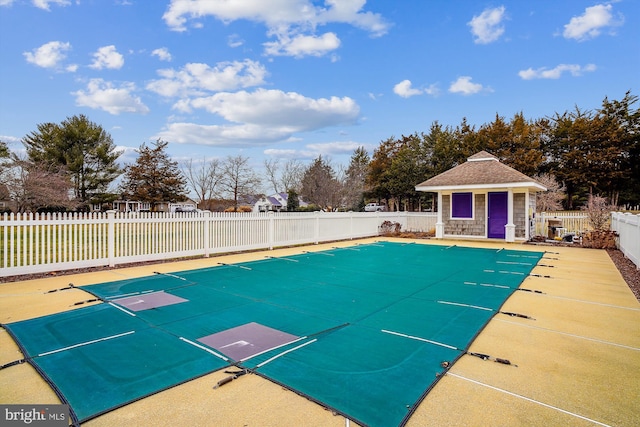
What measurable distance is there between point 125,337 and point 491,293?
17.8 feet

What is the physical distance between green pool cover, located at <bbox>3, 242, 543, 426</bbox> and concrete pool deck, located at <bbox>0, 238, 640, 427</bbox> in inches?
5.2

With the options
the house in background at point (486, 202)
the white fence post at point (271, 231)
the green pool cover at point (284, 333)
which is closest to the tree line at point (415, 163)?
the house in background at point (486, 202)

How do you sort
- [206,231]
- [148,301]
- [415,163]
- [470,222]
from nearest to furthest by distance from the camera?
[148,301]
[206,231]
[470,222]
[415,163]

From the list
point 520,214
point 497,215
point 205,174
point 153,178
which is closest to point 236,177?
point 205,174

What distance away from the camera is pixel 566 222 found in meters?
16.1

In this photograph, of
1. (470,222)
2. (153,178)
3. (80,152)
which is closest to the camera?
(470,222)

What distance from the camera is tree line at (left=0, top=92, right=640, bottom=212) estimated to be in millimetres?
26203

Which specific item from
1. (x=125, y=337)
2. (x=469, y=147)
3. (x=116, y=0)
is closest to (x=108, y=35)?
(x=116, y=0)

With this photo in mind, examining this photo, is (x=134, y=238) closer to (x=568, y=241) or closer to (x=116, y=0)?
(x=116, y=0)

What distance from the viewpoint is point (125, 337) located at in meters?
3.56

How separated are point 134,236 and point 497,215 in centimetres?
1435

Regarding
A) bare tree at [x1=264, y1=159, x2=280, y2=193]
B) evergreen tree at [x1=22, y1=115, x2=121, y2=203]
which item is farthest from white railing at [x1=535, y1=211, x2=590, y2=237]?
evergreen tree at [x1=22, y1=115, x2=121, y2=203]

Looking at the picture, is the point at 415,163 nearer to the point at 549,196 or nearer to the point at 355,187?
the point at 355,187

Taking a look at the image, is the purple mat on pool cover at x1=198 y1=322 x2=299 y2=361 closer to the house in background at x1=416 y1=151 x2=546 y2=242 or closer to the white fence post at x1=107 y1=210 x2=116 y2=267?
the white fence post at x1=107 y1=210 x2=116 y2=267
